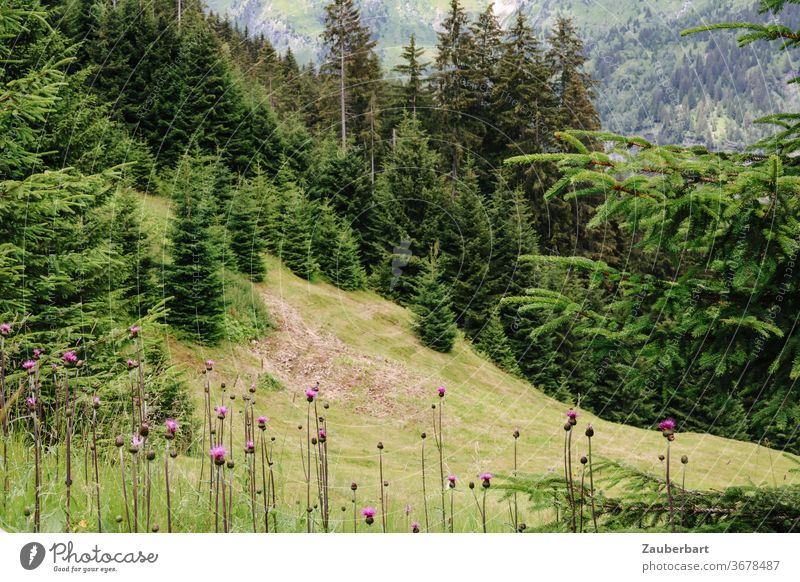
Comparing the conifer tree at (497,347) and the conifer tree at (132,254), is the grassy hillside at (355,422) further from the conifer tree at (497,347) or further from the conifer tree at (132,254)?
the conifer tree at (132,254)

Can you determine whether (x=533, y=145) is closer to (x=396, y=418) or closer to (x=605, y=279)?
(x=396, y=418)

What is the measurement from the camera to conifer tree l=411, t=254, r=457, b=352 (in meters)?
13.7

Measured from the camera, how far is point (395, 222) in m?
16.9

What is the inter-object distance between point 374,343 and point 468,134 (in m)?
11.4

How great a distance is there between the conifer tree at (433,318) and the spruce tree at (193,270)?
5485 mm

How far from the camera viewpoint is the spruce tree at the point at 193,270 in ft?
28.1

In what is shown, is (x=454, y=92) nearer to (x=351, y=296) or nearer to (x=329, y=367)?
(x=351, y=296)

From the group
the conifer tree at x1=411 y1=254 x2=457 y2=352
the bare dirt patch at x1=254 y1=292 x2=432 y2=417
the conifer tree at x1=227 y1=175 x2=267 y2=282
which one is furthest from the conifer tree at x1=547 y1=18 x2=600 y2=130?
the bare dirt patch at x1=254 y1=292 x2=432 y2=417

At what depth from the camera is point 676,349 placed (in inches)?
126

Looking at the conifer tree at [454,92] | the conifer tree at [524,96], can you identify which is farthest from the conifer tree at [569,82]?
the conifer tree at [454,92]

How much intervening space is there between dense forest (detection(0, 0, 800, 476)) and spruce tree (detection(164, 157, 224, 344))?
4 cm
